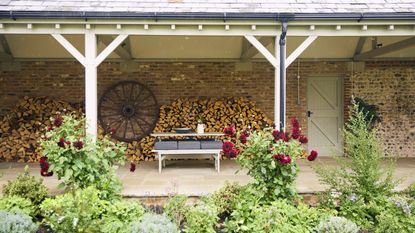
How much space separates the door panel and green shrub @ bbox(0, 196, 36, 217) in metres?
6.50

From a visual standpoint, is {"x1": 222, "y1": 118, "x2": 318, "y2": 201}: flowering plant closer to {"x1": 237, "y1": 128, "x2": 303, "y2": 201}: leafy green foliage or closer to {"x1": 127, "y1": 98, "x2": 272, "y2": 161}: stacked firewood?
{"x1": 237, "y1": 128, "x2": 303, "y2": 201}: leafy green foliage

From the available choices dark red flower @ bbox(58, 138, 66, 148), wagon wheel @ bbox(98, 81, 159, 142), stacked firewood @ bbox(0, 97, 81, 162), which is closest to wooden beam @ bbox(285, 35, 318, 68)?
dark red flower @ bbox(58, 138, 66, 148)

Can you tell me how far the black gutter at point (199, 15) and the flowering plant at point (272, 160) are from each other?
1.87 m

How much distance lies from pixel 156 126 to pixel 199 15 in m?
3.53

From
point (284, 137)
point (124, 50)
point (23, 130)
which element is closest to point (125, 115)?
point (124, 50)

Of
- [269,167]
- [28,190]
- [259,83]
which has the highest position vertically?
[259,83]

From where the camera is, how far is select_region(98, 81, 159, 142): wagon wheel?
28.0ft

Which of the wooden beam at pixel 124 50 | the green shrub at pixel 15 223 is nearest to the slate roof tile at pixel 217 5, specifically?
the wooden beam at pixel 124 50

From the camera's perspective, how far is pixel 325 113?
899 centimetres

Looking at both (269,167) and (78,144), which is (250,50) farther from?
(78,144)

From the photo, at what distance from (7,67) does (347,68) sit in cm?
793

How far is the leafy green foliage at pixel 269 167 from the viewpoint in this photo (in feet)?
15.2

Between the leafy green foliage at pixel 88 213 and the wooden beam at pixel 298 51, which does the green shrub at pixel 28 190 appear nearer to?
the leafy green foliage at pixel 88 213

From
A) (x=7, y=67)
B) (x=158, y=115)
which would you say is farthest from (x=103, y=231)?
(x=7, y=67)
